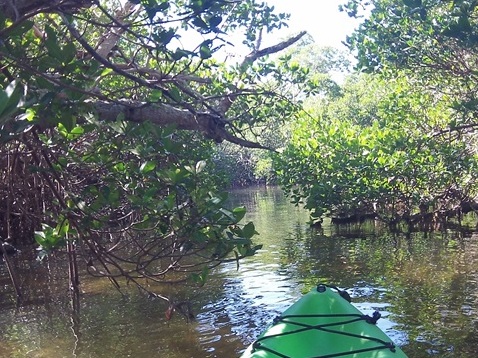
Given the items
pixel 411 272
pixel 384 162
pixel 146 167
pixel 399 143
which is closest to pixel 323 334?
pixel 146 167

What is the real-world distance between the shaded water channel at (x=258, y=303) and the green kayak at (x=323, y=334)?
4.24 ft

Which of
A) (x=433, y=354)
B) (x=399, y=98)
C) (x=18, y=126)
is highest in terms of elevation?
(x=399, y=98)

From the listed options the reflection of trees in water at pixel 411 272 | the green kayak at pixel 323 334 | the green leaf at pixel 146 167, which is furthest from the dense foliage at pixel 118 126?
the reflection of trees in water at pixel 411 272

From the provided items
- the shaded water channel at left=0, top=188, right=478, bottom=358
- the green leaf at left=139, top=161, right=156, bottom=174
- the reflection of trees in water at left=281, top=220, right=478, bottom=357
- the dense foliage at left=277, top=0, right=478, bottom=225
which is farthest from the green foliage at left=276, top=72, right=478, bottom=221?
the green leaf at left=139, top=161, right=156, bottom=174

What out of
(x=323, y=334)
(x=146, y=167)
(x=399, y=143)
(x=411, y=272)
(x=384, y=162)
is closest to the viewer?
(x=146, y=167)

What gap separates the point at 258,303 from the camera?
20.6 feet

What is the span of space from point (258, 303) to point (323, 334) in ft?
8.94

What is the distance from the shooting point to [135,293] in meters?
6.93

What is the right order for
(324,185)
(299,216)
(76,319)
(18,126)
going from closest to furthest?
1. (18,126)
2. (76,319)
3. (324,185)
4. (299,216)

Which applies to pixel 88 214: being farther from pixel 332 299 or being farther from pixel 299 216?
pixel 299 216

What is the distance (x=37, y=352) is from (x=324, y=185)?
639 centimetres

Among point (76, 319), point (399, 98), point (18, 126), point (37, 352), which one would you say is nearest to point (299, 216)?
point (399, 98)

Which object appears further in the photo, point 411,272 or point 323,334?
point 411,272

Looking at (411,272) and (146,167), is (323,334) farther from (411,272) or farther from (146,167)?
(411,272)
